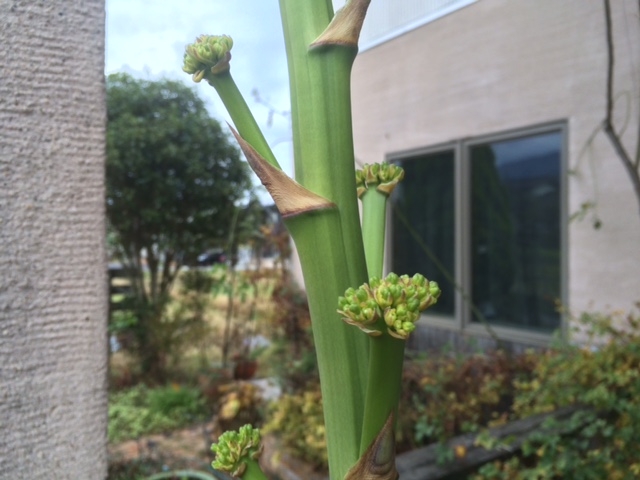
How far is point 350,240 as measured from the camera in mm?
338

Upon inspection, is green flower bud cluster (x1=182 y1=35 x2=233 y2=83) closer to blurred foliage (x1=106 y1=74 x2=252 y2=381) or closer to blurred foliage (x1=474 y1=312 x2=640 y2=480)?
blurred foliage (x1=474 y1=312 x2=640 y2=480)

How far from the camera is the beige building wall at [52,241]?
1042 mm

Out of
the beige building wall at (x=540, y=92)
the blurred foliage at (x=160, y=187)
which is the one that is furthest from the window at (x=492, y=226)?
the blurred foliage at (x=160, y=187)

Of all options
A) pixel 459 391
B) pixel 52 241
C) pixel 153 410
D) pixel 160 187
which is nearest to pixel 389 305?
pixel 52 241

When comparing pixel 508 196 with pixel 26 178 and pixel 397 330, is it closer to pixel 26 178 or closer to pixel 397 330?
pixel 26 178

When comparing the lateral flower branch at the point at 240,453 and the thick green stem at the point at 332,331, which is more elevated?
the thick green stem at the point at 332,331

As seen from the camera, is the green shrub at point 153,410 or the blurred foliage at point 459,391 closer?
the blurred foliage at point 459,391

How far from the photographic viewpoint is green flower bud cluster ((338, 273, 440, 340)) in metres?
0.25

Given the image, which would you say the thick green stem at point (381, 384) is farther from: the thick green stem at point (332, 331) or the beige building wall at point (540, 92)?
the beige building wall at point (540, 92)

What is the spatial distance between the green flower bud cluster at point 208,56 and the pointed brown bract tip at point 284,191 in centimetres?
6

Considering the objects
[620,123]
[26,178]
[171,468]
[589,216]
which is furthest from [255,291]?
[26,178]

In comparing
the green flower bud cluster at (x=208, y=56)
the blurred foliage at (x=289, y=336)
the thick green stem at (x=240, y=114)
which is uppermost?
the green flower bud cluster at (x=208, y=56)

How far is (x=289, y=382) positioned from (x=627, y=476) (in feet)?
7.14

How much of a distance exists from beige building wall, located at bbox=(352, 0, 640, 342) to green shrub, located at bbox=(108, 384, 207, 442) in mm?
2543
